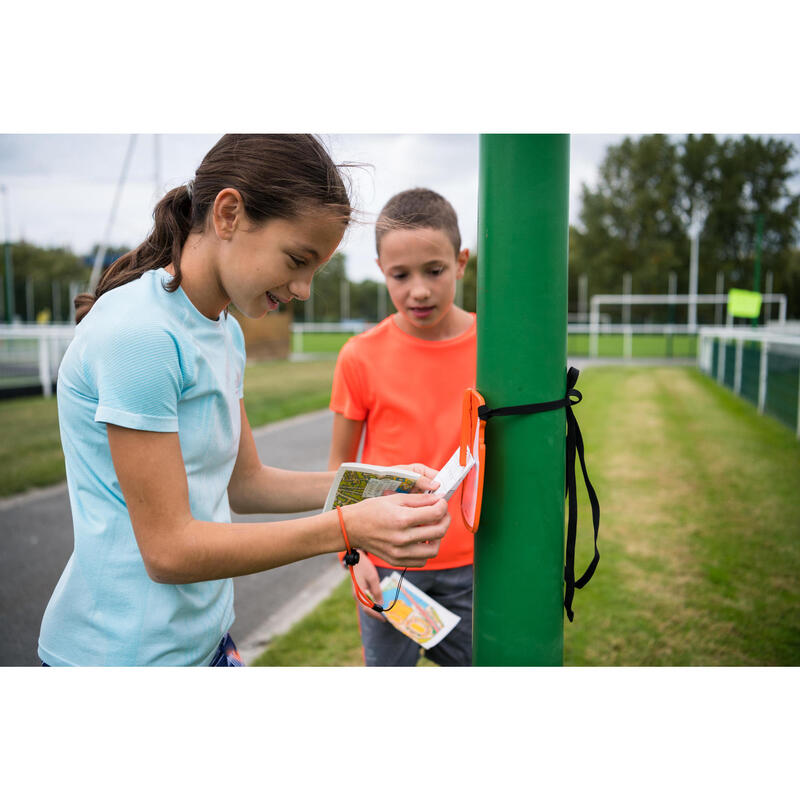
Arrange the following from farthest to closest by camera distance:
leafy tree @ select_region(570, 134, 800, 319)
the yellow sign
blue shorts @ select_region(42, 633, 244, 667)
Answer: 1. leafy tree @ select_region(570, 134, 800, 319)
2. the yellow sign
3. blue shorts @ select_region(42, 633, 244, 667)

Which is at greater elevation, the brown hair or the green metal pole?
the brown hair

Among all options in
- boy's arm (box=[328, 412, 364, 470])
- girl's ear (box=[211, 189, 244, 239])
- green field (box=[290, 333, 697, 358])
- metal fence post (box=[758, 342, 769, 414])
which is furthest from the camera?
green field (box=[290, 333, 697, 358])

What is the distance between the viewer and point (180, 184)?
109 centimetres

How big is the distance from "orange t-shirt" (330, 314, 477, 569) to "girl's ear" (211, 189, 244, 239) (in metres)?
0.65

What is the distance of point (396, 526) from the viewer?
3.01 feet

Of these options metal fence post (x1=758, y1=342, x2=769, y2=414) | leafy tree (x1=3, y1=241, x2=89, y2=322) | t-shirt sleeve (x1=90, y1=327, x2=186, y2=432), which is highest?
leafy tree (x1=3, y1=241, x2=89, y2=322)

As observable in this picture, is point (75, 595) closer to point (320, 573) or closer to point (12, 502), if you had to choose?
point (320, 573)

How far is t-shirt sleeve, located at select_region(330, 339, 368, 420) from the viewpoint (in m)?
1.61

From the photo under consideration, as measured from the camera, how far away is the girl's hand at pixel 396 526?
92 cm

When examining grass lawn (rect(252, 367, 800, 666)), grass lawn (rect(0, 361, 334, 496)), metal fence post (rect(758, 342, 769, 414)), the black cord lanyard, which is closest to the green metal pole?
the black cord lanyard

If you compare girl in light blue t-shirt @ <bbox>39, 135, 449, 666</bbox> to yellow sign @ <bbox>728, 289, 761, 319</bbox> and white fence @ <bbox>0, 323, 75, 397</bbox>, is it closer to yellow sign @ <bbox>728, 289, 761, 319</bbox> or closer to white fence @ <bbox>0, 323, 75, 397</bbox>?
white fence @ <bbox>0, 323, 75, 397</bbox>

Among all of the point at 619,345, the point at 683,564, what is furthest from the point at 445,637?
the point at 619,345

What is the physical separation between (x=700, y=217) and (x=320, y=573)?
25799mm

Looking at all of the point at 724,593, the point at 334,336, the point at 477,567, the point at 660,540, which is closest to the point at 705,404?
the point at 660,540
